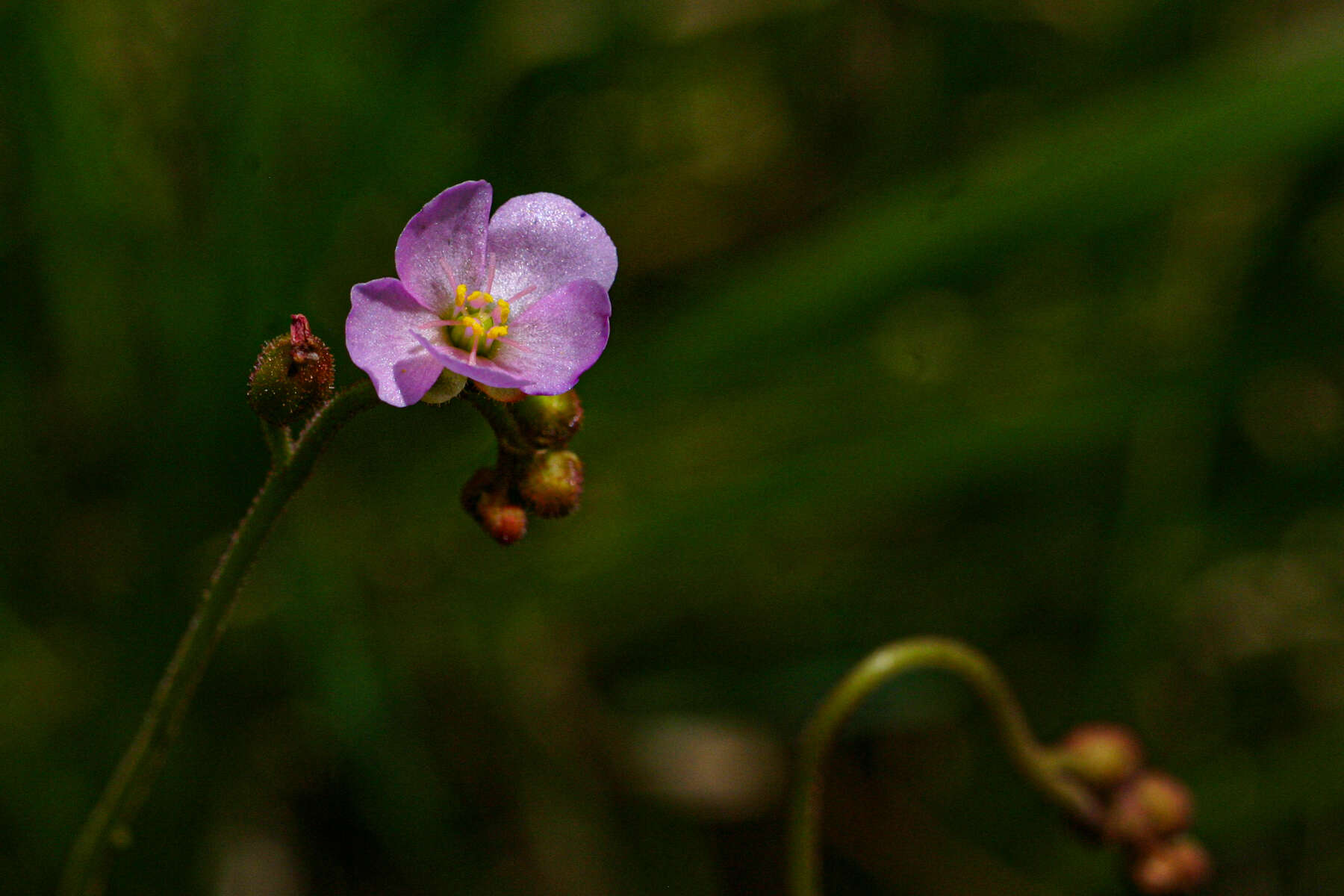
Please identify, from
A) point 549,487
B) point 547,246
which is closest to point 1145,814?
point 549,487

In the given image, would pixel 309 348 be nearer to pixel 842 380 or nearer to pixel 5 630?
pixel 5 630

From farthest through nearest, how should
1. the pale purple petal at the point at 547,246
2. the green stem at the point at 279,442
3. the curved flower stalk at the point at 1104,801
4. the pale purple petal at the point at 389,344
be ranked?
the curved flower stalk at the point at 1104,801 → the pale purple petal at the point at 547,246 → the green stem at the point at 279,442 → the pale purple petal at the point at 389,344

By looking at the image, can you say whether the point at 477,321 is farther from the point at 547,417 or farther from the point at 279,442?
the point at 279,442

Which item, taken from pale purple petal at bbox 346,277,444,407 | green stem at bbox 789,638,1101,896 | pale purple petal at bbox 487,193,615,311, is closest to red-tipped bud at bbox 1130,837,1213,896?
green stem at bbox 789,638,1101,896

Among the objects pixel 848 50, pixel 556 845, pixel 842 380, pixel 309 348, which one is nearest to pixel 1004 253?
pixel 842 380

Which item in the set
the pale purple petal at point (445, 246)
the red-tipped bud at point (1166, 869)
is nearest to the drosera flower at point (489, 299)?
the pale purple petal at point (445, 246)

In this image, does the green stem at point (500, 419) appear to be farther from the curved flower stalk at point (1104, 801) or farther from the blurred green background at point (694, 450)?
the blurred green background at point (694, 450)

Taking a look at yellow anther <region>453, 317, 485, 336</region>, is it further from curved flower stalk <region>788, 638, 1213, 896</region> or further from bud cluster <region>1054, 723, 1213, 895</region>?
bud cluster <region>1054, 723, 1213, 895</region>
